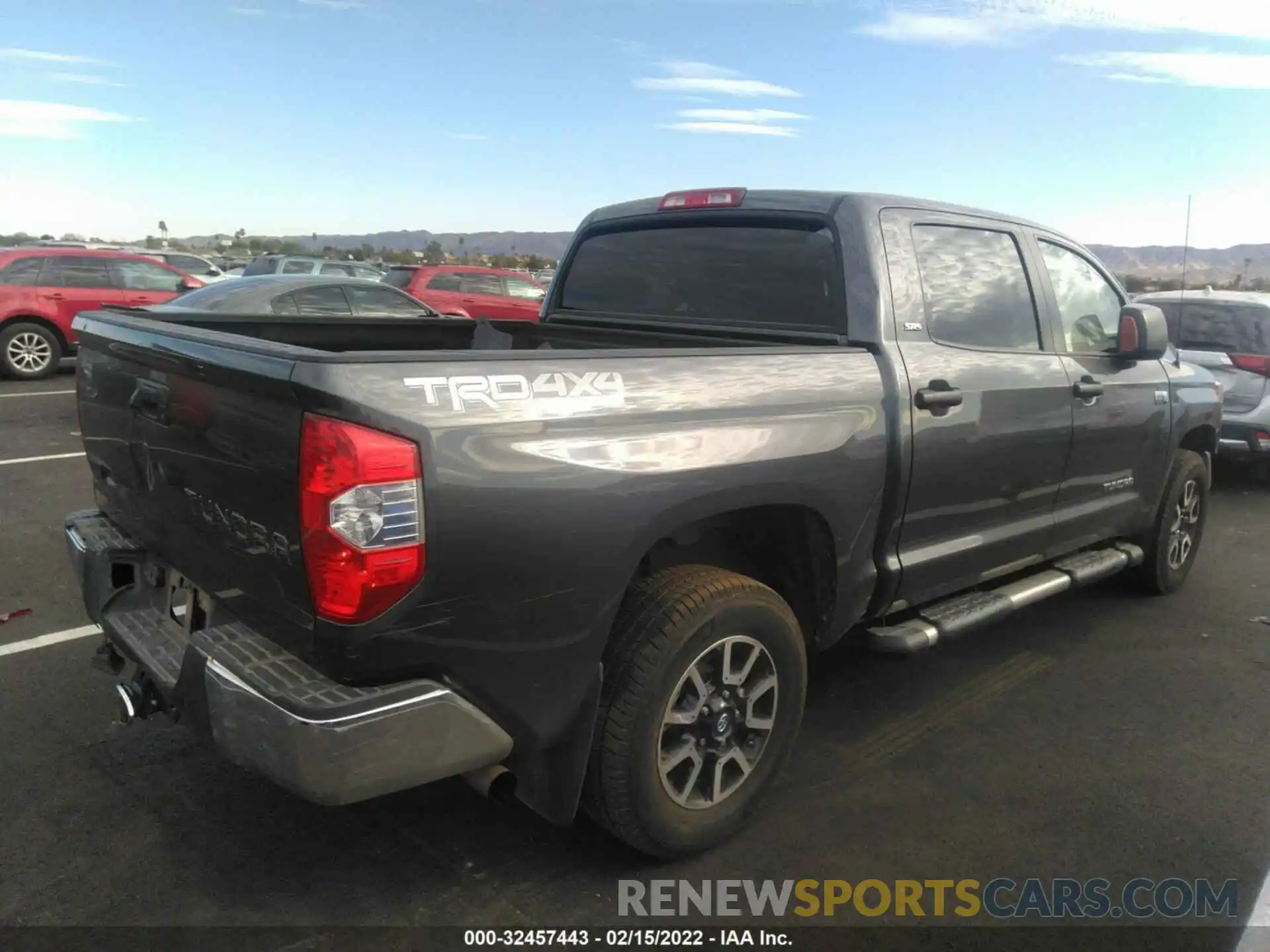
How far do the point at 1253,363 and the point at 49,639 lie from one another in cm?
873

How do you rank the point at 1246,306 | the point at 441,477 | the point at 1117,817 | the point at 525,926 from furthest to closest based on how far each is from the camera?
the point at 1246,306, the point at 1117,817, the point at 525,926, the point at 441,477

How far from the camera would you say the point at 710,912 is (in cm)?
274

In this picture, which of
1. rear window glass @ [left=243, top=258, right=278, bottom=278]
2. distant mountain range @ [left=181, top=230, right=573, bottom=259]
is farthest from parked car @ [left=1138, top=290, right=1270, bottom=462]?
distant mountain range @ [left=181, top=230, right=573, bottom=259]

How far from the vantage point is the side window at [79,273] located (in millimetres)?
13109

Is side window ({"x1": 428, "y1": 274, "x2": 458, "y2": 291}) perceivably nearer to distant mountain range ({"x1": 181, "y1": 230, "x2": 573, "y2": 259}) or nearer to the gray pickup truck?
the gray pickup truck

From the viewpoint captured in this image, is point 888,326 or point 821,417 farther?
point 888,326

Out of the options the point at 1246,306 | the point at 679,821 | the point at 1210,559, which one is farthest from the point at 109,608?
the point at 1246,306

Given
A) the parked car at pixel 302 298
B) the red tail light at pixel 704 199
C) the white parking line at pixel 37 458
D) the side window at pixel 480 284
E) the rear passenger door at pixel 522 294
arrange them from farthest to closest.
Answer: the rear passenger door at pixel 522 294 < the side window at pixel 480 284 < the parked car at pixel 302 298 < the white parking line at pixel 37 458 < the red tail light at pixel 704 199

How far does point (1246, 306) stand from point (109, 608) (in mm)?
8723

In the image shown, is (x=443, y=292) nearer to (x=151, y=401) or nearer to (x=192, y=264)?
(x=192, y=264)

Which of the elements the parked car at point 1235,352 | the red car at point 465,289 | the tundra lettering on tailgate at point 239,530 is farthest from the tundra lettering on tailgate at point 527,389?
the red car at point 465,289

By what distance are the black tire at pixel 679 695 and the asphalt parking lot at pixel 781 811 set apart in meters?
0.17

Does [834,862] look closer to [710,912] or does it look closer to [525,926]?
[710,912]

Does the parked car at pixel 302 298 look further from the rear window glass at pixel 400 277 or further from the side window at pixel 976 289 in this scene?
the side window at pixel 976 289
